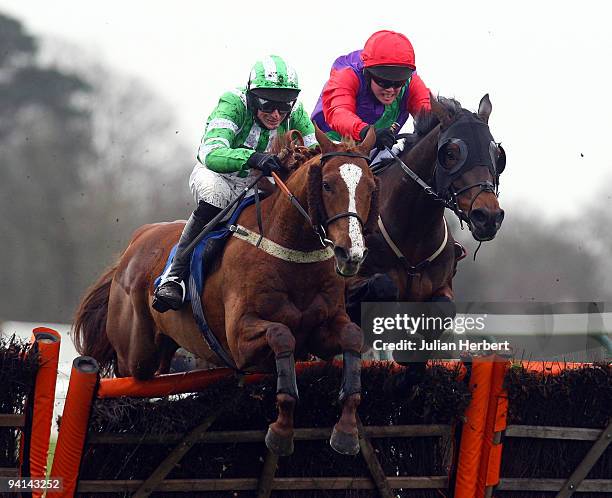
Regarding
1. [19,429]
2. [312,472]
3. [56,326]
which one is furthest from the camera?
[56,326]

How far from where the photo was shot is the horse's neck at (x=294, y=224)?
18.3ft

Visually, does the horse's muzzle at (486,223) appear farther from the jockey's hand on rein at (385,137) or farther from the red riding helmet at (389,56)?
the red riding helmet at (389,56)

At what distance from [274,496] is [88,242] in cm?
1333

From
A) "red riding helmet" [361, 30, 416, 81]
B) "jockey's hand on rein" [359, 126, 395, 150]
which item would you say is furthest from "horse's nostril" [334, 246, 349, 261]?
"red riding helmet" [361, 30, 416, 81]

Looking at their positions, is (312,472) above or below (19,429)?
below

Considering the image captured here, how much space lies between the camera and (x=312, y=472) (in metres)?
5.99

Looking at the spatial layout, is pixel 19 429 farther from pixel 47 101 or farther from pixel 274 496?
pixel 47 101

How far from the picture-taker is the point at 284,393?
5.16 metres

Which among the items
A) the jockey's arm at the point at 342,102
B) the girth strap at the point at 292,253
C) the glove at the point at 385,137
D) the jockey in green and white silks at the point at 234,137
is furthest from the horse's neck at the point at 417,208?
the girth strap at the point at 292,253

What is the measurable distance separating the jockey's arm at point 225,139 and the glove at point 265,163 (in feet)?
0.26

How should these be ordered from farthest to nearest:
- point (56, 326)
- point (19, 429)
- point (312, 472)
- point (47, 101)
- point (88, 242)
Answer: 1. point (47, 101)
2. point (88, 242)
3. point (56, 326)
4. point (312, 472)
5. point (19, 429)

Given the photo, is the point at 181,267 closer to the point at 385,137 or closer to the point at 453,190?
the point at 385,137

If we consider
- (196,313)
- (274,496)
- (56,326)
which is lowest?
(56,326)

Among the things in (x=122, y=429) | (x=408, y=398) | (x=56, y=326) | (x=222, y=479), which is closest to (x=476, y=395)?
(x=408, y=398)
